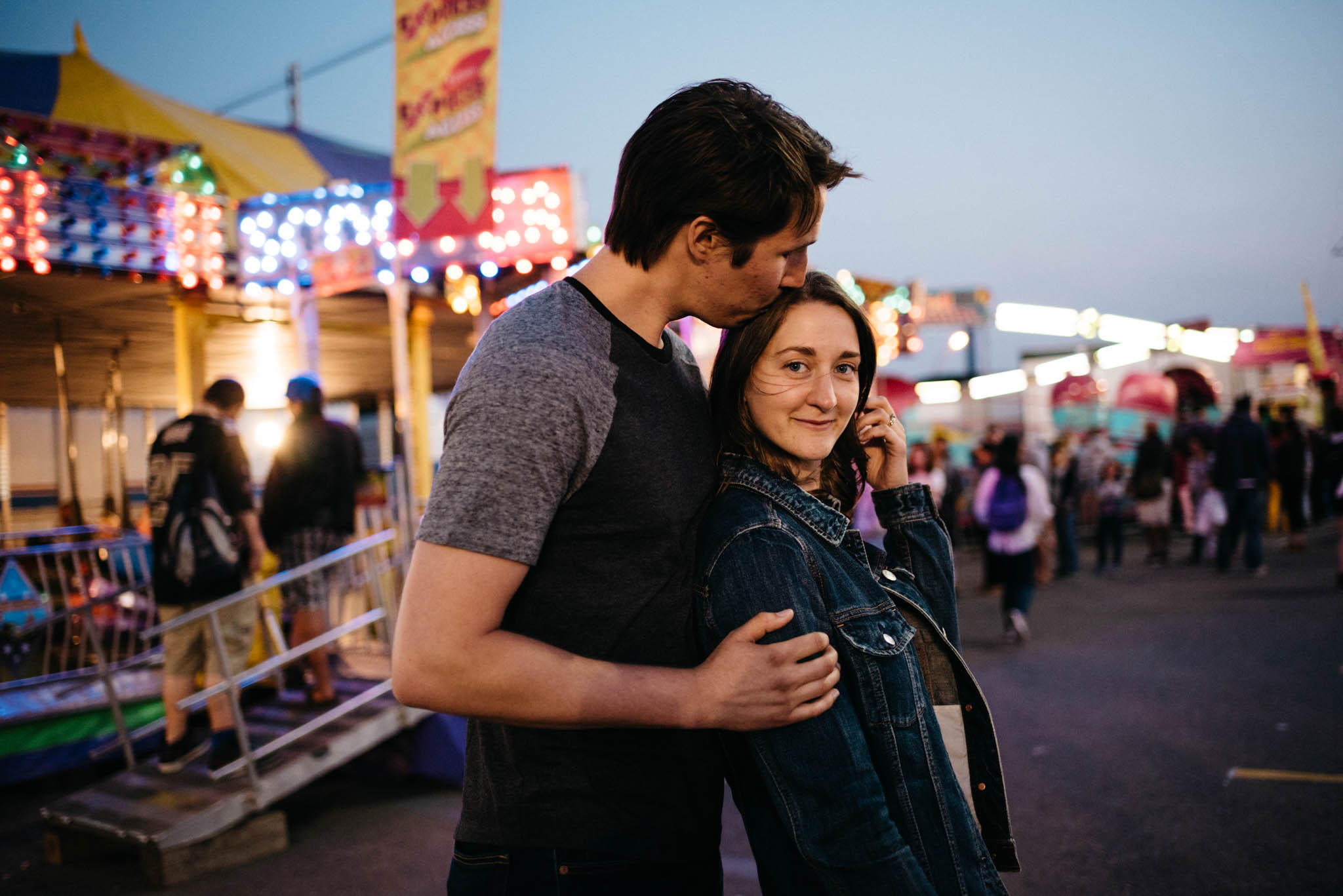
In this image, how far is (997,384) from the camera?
24.5m

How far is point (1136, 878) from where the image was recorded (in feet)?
11.4

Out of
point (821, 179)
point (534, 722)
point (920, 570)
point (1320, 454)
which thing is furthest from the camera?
point (1320, 454)

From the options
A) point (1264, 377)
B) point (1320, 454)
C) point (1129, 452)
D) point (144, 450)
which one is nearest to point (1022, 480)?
point (1320, 454)

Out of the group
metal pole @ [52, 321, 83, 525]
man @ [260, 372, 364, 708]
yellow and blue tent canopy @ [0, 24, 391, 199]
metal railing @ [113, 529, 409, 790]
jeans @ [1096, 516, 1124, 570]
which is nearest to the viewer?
metal railing @ [113, 529, 409, 790]

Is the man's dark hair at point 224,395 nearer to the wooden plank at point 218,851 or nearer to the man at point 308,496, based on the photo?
the man at point 308,496

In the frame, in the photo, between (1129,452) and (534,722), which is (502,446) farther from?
(1129,452)

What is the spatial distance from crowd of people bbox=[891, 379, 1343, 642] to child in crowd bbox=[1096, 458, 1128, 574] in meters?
0.02

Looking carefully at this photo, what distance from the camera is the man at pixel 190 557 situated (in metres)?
4.82

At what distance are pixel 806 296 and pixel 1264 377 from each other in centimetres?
3662

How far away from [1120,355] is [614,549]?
27.9 metres

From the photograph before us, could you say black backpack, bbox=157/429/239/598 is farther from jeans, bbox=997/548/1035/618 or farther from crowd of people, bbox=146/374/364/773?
jeans, bbox=997/548/1035/618

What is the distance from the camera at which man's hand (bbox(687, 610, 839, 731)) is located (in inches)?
50.4

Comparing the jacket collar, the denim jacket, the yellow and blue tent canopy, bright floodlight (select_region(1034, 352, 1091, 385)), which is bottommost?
the denim jacket

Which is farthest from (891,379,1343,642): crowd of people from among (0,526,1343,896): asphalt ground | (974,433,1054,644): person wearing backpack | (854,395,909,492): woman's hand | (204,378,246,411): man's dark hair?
(854,395,909,492): woman's hand
